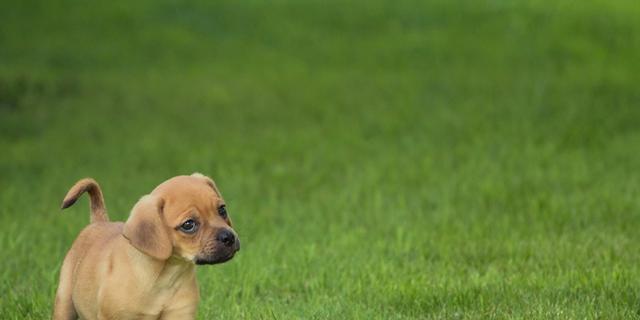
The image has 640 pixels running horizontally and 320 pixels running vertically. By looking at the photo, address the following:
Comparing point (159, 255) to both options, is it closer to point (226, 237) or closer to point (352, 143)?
point (226, 237)

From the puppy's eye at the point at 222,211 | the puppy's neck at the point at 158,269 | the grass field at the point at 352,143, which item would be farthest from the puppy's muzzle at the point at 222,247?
the grass field at the point at 352,143

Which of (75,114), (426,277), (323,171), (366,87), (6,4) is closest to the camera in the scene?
(426,277)

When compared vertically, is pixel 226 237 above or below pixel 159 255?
above

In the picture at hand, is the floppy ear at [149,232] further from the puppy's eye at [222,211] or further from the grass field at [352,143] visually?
the grass field at [352,143]

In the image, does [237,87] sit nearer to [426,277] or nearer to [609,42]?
[609,42]

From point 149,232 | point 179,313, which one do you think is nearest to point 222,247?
point 149,232

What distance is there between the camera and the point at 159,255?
5.07 m

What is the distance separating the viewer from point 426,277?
733 cm

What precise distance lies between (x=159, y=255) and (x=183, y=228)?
16cm

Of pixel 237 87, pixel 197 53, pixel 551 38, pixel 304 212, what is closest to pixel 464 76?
pixel 551 38

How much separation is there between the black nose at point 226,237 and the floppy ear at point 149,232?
237mm

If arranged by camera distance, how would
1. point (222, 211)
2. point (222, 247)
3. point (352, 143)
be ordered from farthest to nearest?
point (352, 143) < point (222, 211) < point (222, 247)

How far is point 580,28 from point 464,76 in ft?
7.96

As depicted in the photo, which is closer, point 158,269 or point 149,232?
point 149,232
